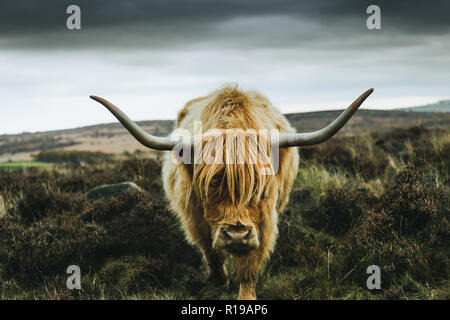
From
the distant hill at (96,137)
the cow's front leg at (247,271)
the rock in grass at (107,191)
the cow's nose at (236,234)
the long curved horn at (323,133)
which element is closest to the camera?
the long curved horn at (323,133)

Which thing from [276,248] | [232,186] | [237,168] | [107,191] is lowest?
[276,248]

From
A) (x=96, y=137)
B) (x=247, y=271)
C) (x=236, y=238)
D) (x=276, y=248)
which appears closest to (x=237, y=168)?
(x=236, y=238)

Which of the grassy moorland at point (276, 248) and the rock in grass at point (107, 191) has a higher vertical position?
the rock in grass at point (107, 191)

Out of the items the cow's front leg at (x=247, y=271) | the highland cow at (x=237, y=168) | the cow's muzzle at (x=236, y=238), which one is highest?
the highland cow at (x=237, y=168)

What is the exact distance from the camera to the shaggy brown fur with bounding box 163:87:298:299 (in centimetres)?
325

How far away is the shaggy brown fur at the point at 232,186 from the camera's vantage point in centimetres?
325

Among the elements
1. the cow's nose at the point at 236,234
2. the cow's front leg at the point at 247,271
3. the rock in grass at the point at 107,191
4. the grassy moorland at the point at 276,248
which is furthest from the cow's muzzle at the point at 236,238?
the rock in grass at the point at 107,191

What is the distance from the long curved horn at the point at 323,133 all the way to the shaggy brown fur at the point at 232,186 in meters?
0.19

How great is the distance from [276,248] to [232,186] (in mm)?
2006

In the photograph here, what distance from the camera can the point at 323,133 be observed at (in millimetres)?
3281

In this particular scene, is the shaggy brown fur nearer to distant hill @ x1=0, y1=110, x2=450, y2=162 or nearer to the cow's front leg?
the cow's front leg

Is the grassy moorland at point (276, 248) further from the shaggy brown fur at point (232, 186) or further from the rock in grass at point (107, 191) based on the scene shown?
the shaggy brown fur at point (232, 186)

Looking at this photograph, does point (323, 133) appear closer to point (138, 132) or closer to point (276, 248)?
point (138, 132)
